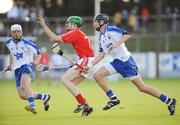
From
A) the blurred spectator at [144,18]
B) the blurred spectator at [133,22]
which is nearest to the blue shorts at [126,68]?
the blurred spectator at [133,22]

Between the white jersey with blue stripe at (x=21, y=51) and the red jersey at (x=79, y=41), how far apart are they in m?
1.08

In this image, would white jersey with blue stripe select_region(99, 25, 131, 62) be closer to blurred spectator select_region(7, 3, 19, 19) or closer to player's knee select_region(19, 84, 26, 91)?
player's knee select_region(19, 84, 26, 91)

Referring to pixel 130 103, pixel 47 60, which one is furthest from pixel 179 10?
pixel 130 103

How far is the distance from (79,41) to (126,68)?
1240mm

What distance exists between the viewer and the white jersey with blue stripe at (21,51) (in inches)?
724

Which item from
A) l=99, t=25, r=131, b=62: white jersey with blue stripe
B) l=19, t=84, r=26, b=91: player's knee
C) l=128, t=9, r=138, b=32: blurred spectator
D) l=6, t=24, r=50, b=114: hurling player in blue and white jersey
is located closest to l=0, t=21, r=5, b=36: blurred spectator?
l=128, t=9, r=138, b=32: blurred spectator

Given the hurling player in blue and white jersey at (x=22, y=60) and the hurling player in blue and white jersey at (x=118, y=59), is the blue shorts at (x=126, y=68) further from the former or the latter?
the hurling player in blue and white jersey at (x=22, y=60)

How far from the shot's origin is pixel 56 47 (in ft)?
57.9

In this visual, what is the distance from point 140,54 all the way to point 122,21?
233cm

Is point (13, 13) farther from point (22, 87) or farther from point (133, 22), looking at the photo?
point (22, 87)

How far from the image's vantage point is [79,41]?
17953 mm

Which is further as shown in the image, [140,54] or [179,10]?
[179,10]

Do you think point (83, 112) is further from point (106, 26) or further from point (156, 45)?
point (156, 45)

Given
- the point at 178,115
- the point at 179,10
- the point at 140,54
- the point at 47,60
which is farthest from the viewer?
the point at 179,10
